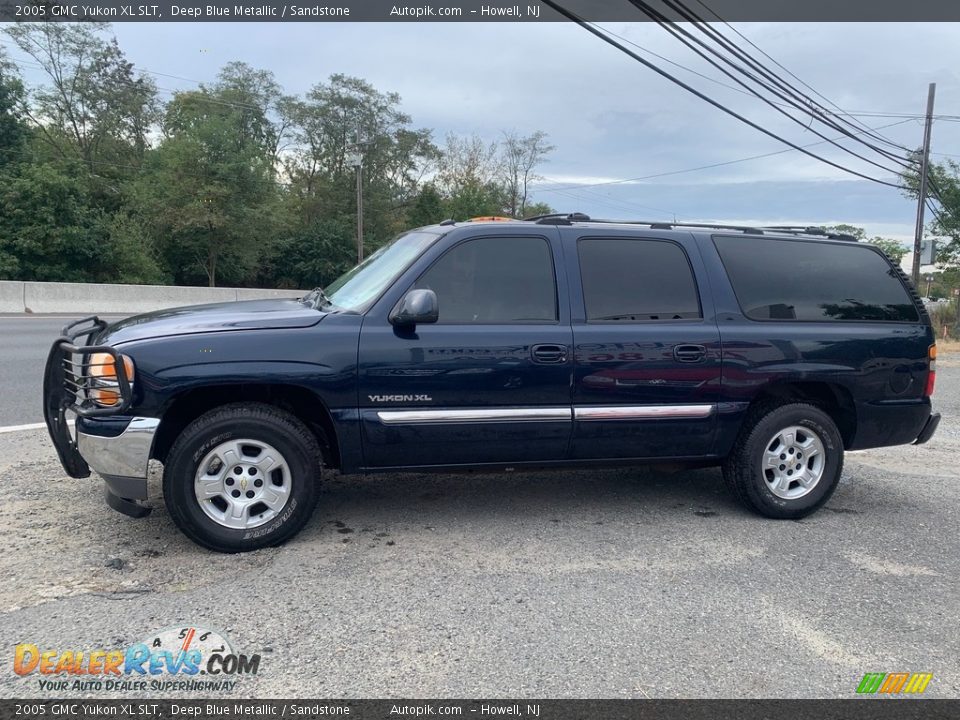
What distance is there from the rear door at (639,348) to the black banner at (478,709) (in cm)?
184

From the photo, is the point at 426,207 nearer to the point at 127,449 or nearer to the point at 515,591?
the point at 127,449

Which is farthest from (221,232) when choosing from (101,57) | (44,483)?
(44,483)

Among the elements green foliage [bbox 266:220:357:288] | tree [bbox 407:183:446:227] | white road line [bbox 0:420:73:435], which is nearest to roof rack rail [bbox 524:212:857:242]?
white road line [bbox 0:420:73:435]

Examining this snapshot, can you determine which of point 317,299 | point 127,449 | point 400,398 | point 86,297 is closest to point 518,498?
point 400,398

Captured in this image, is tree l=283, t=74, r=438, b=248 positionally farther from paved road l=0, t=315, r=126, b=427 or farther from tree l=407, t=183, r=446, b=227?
paved road l=0, t=315, r=126, b=427

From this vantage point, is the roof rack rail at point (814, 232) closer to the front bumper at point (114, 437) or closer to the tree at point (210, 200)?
the front bumper at point (114, 437)

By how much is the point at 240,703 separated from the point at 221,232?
34.6m

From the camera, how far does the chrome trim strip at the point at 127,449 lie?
364 centimetres

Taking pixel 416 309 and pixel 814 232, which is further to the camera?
pixel 814 232

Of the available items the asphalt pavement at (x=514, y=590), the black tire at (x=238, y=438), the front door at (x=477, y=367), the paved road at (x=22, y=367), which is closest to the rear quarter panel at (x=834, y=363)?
the asphalt pavement at (x=514, y=590)

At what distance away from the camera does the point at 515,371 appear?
4.08m

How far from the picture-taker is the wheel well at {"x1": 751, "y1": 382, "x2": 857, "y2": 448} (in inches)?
184

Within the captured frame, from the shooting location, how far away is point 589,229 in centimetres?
→ 448

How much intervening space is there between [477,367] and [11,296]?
64.7 feet
